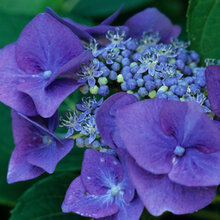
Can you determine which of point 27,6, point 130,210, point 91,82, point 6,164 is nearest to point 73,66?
point 91,82

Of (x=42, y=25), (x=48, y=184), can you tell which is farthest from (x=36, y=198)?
(x=42, y=25)

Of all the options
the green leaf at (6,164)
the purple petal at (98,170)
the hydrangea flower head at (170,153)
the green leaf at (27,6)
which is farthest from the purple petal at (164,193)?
the green leaf at (27,6)

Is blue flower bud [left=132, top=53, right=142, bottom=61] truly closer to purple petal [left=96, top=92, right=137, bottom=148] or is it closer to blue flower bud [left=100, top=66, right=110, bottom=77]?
blue flower bud [left=100, top=66, right=110, bottom=77]

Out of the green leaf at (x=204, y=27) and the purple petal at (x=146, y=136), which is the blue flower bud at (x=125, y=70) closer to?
the purple petal at (x=146, y=136)

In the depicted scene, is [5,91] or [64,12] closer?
[5,91]

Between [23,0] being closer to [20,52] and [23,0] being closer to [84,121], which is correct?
[20,52]

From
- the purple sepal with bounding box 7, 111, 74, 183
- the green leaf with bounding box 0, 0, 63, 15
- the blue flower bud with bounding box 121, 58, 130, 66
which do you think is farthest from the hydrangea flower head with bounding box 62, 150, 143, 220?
the green leaf with bounding box 0, 0, 63, 15

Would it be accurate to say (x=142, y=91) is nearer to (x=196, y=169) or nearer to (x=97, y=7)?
(x=196, y=169)
